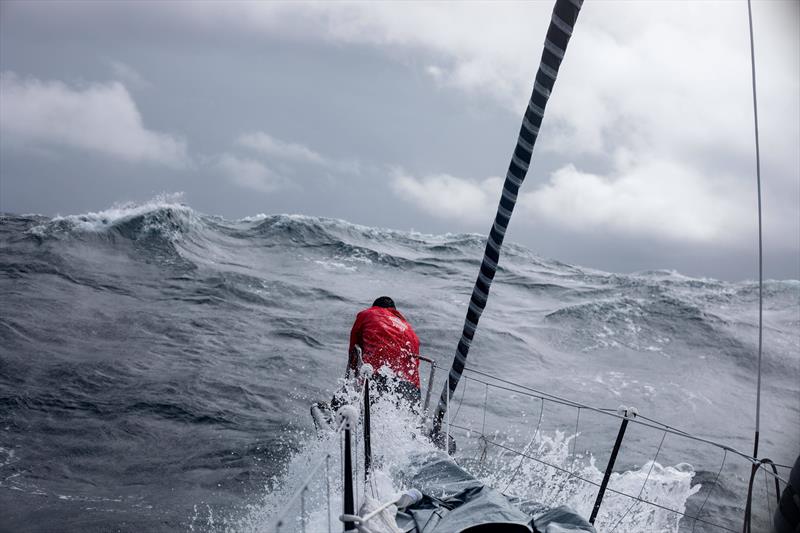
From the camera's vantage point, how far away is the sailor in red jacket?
21.9 ft

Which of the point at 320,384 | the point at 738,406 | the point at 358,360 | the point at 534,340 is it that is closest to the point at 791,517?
the point at 358,360

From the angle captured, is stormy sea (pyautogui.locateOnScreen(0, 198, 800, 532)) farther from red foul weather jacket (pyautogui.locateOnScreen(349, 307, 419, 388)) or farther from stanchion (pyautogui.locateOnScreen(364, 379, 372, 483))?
red foul weather jacket (pyautogui.locateOnScreen(349, 307, 419, 388))

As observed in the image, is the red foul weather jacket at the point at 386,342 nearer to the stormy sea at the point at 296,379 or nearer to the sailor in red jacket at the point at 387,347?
the sailor in red jacket at the point at 387,347

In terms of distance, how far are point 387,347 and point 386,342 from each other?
0.16ft

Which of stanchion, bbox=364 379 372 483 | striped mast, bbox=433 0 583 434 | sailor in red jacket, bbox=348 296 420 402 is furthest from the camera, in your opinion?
sailor in red jacket, bbox=348 296 420 402

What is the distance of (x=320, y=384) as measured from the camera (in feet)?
39.8

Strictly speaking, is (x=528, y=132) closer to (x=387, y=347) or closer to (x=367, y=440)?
(x=387, y=347)

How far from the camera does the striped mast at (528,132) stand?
17.5ft

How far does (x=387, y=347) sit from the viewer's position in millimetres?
6723

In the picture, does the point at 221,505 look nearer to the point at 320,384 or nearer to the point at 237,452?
the point at 237,452

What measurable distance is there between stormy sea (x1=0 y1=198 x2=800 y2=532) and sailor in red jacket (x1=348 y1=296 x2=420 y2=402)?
355 millimetres

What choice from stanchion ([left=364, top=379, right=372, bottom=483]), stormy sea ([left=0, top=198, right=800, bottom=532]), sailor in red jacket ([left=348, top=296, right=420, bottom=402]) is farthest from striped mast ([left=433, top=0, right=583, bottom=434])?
stanchion ([left=364, top=379, right=372, bottom=483])

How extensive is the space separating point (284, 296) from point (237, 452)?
11.3m

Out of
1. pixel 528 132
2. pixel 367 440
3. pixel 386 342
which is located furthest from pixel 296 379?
pixel 528 132
